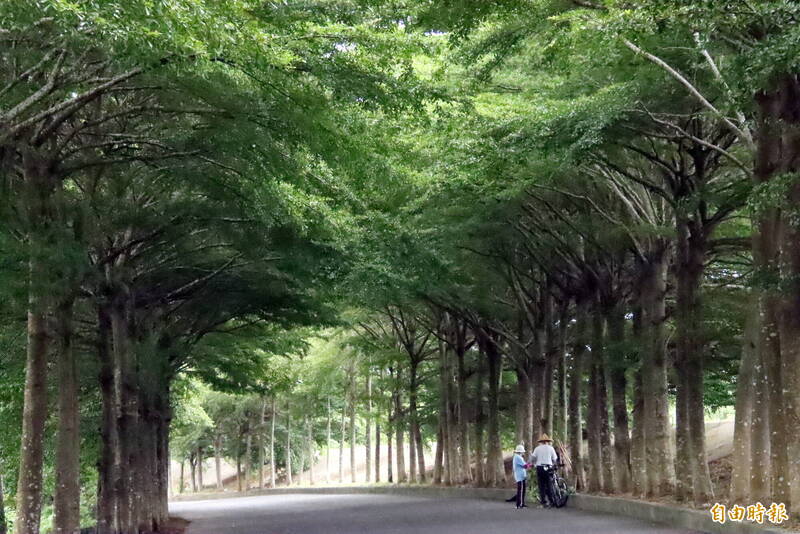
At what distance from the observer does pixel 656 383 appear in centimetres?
1591

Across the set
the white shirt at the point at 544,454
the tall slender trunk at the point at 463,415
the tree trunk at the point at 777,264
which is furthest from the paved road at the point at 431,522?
the tall slender trunk at the point at 463,415

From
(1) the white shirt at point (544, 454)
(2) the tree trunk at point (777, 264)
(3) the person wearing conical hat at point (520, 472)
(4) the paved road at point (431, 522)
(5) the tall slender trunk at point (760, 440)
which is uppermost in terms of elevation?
(2) the tree trunk at point (777, 264)

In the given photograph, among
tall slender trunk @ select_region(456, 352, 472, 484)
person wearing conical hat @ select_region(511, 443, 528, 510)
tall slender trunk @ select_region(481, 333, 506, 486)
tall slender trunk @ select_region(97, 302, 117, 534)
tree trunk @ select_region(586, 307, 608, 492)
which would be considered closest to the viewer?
tall slender trunk @ select_region(97, 302, 117, 534)

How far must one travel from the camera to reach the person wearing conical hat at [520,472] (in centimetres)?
1773

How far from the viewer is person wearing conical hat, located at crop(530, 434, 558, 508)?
16578mm

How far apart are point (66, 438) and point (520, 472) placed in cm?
988

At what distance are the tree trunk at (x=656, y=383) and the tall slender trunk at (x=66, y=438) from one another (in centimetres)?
1021

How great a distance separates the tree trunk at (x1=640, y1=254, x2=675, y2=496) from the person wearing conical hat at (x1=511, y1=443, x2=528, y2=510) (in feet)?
8.78

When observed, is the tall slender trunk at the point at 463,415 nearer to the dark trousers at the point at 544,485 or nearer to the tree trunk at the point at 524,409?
the tree trunk at the point at 524,409

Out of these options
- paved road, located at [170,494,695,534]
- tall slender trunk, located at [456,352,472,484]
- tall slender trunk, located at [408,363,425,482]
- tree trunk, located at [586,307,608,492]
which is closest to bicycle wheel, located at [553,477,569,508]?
paved road, located at [170,494,695,534]

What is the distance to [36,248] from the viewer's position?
983 cm

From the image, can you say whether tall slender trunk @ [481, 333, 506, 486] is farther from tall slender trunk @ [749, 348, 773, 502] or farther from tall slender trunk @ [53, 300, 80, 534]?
tall slender trunk @ [53, 300, 80, 534]

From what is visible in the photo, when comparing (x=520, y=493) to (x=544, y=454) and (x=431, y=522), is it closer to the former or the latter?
(x=544, y=454)

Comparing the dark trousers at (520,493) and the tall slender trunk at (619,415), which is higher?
the tall slender trunk at (619,415)
